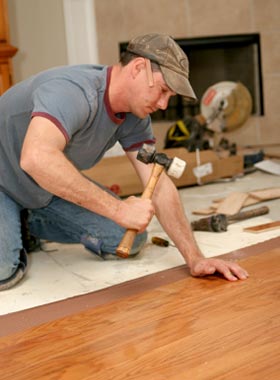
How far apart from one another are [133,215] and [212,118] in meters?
3.02

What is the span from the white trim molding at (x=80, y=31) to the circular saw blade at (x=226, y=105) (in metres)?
1.03

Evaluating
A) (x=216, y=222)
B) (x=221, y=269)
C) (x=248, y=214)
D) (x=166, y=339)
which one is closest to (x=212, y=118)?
(x=248, y=214)

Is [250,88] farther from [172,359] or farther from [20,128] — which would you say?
[172,359]

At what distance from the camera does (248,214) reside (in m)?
3.05

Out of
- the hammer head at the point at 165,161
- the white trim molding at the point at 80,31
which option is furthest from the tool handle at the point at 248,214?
the white trim molding at the point at 80,31

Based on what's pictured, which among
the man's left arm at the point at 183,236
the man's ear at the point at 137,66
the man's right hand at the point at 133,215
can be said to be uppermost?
the man's ear at the point at 137,66

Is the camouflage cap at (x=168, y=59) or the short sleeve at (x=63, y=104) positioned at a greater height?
the camouflage cap at (x=168, y=59)

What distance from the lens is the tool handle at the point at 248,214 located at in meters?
3.01

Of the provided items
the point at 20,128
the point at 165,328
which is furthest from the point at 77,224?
the point at 165,328

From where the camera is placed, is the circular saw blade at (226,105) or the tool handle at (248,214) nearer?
the tool handle at (248,214)

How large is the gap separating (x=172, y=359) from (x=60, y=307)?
603 millimetres

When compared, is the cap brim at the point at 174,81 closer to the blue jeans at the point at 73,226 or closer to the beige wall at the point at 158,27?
the blue jeans at the point at 73,226

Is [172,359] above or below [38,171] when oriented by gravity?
below

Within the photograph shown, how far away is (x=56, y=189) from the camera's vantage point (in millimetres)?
1806
